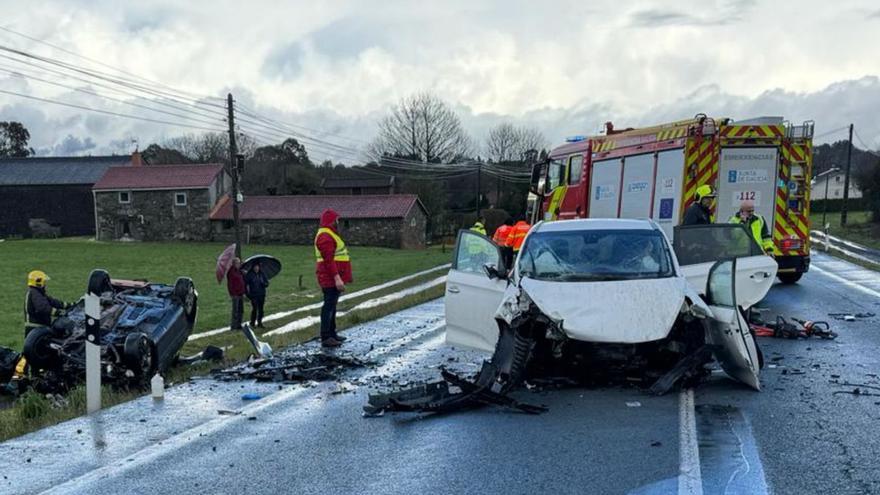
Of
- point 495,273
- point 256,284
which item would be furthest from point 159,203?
point 495,273

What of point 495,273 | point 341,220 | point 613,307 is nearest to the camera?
point 613,307

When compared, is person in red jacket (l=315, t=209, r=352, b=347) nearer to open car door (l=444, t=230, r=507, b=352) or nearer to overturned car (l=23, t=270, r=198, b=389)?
overturned car (l=23, t=270, r=198, b=389)

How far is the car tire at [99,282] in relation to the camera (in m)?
9.42

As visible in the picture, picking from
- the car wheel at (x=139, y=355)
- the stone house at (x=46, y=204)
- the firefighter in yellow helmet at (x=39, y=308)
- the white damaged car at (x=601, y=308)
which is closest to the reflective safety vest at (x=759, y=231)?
the white damaged car at (x=601, y=308)

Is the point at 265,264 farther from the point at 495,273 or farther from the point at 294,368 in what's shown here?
the point at 495,273

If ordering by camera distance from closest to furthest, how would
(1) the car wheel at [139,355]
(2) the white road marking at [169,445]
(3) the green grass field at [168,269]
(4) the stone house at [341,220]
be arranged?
(2) the white road marking at [169,445], (1) the car wheel at [139,355], (3) the green grass field at [168,269], (4) the stone house at [341,220]

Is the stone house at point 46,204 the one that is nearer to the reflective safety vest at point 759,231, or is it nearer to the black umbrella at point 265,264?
the black umbrella at point 265,264

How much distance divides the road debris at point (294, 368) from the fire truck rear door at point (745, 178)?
26.0ft

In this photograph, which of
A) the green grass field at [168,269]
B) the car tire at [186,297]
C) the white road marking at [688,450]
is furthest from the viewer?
the green grass field at [168,269]

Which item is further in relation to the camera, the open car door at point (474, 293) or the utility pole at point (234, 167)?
the utility pole at point (234, 167)

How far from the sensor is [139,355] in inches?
341

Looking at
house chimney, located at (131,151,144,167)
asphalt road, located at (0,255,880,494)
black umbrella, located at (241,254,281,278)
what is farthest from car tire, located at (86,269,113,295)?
house chimney, located at (131,151,144,167)

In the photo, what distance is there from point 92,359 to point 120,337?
1947 millimetres

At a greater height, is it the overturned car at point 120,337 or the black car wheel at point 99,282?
the black car wheel at point 99,282
